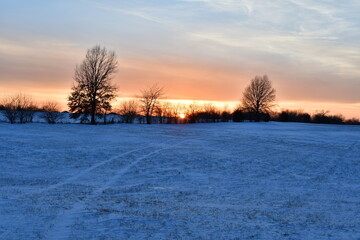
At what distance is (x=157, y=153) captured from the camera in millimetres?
19703

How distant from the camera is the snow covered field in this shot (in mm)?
7211

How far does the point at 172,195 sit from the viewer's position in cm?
1051

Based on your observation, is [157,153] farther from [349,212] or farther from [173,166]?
[349,212]

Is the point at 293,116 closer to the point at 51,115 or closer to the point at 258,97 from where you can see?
the point at 258,97

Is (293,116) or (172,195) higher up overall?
(293,116)

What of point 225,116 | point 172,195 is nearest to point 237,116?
point 225,116

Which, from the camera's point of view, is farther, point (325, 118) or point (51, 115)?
point (325, 118)

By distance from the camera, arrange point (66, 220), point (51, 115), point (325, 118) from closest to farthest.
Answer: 1. point (66, 220)
2. point (51, 115)
3. point (325, 118)

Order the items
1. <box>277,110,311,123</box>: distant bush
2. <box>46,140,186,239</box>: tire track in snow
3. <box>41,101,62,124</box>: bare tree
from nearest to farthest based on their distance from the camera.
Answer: <box>46,140,186,239</box>: tire track in snow
<box>41,101,62,124</box>: bare tree
<box>277,110,311,123</box>: distant bush

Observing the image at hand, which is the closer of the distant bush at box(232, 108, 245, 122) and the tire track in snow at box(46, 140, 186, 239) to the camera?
the tire track in snow at box(46, 140, 186, 239)

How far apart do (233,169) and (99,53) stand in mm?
43536

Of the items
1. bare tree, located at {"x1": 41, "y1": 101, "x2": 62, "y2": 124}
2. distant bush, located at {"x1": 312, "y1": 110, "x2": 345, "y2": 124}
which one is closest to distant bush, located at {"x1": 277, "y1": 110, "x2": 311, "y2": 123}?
distant bush, located at {"x1": 312, "y1": 110, "x2": 345, "y2": 124}

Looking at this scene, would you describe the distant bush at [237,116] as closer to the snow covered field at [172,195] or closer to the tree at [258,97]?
the tree at [258,97]

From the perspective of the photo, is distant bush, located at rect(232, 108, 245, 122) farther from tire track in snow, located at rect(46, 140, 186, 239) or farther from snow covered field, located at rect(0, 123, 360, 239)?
tire track in snow, located at rect(46, 140, 186, 239)
